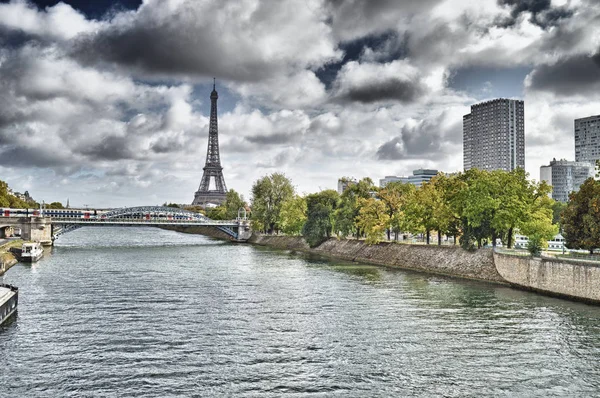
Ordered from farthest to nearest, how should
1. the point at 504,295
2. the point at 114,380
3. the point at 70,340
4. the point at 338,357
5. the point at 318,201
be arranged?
the point at 318,201 < the point at 504,295 < the point at 70,340 < the point at 338,357 < the point at 114,380

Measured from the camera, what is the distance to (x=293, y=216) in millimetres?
115250

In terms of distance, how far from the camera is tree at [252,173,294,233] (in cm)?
12562

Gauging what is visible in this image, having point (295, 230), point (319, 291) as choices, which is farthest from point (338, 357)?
point (295, 230)

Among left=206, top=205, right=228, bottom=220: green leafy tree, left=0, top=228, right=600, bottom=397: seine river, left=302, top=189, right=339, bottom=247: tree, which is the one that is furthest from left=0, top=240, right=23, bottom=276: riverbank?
left=206, top=205, right=228, bottom=220: green leafy tree

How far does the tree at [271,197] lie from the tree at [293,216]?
517cm

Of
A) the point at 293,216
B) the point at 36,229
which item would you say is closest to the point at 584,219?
the point at 293,216

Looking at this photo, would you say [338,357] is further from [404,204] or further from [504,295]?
[404,204]

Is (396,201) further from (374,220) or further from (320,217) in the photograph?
(320,217)

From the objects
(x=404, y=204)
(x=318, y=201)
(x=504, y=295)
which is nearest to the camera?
(x=504, y=295)

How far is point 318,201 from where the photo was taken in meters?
104

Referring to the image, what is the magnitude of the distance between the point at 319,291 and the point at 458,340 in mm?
19687

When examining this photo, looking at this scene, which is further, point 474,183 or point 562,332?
point 474,183

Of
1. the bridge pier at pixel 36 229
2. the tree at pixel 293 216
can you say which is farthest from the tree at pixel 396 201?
the bridge pier at pixel 36 229

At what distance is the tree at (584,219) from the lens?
1994 inches
